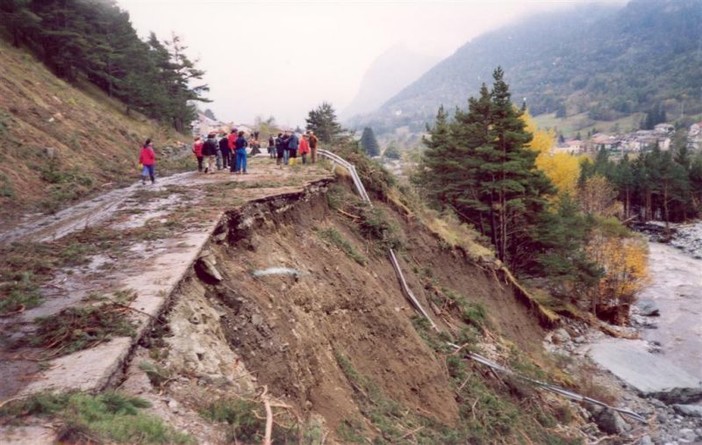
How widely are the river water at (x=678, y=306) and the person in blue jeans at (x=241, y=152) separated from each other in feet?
69.3

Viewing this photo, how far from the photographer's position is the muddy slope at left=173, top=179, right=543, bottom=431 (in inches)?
253

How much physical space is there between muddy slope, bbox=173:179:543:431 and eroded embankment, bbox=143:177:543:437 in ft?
0.07

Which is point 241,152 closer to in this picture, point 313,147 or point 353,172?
point 313,147

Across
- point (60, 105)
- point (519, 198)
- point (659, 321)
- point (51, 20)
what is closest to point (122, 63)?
point (51, 20)

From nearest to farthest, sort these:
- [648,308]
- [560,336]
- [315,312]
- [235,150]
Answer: [315,312] → [235,150] → [560,336] → [648,308]

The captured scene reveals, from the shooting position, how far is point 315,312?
8648 millimetres

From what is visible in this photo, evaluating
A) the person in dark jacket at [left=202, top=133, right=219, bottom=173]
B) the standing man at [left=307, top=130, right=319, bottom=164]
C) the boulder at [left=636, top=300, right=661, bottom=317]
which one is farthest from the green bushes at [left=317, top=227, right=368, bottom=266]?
the boulder at [left=636, top=300, right=661, bottom=317]

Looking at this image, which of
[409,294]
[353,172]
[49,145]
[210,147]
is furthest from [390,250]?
[49,145]

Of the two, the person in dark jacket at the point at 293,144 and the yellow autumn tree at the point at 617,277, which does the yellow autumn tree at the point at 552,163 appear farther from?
the person in dark jacket at the point at 293,144

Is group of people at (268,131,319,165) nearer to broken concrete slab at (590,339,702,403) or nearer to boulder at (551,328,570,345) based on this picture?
boulder at (551,328,570,345)

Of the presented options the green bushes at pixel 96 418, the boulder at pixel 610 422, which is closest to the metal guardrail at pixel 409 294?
the boulder at pixel 610 422

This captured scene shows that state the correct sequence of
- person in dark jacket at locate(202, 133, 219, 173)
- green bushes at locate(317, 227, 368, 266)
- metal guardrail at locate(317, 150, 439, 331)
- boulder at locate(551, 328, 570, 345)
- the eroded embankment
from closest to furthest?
the eroded embankment
green bushes at locate(317, 227, 368, 266)
metal guardrail at locate(317, 150, 439, 331)
person in dark jacket at locate(202, 133, 219, 173)
boulder at locate(551, 328, 570, 345)

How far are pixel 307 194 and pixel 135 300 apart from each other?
7.02 metres

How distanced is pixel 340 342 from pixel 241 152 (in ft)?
26.4
